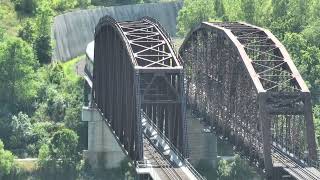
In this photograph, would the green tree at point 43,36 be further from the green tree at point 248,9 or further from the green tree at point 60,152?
the green tree at point 60,152

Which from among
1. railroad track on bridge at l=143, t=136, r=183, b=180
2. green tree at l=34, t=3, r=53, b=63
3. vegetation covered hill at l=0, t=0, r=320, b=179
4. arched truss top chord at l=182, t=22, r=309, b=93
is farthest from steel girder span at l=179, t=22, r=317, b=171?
green tree at l=34, t=3, r=53, b=63

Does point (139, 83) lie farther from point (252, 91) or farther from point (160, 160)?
point (252, 91)

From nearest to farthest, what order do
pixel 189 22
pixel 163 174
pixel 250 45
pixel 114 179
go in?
pixel 163 174, pixel 250 45, pixel 114 179, pixel 189 22

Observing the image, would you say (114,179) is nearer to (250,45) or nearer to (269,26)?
(250,45)

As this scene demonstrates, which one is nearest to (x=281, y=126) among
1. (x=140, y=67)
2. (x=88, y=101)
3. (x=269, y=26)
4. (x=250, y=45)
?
(x=250, y=45)

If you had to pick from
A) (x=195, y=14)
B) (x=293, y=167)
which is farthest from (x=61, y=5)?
(x=293, y=167)
